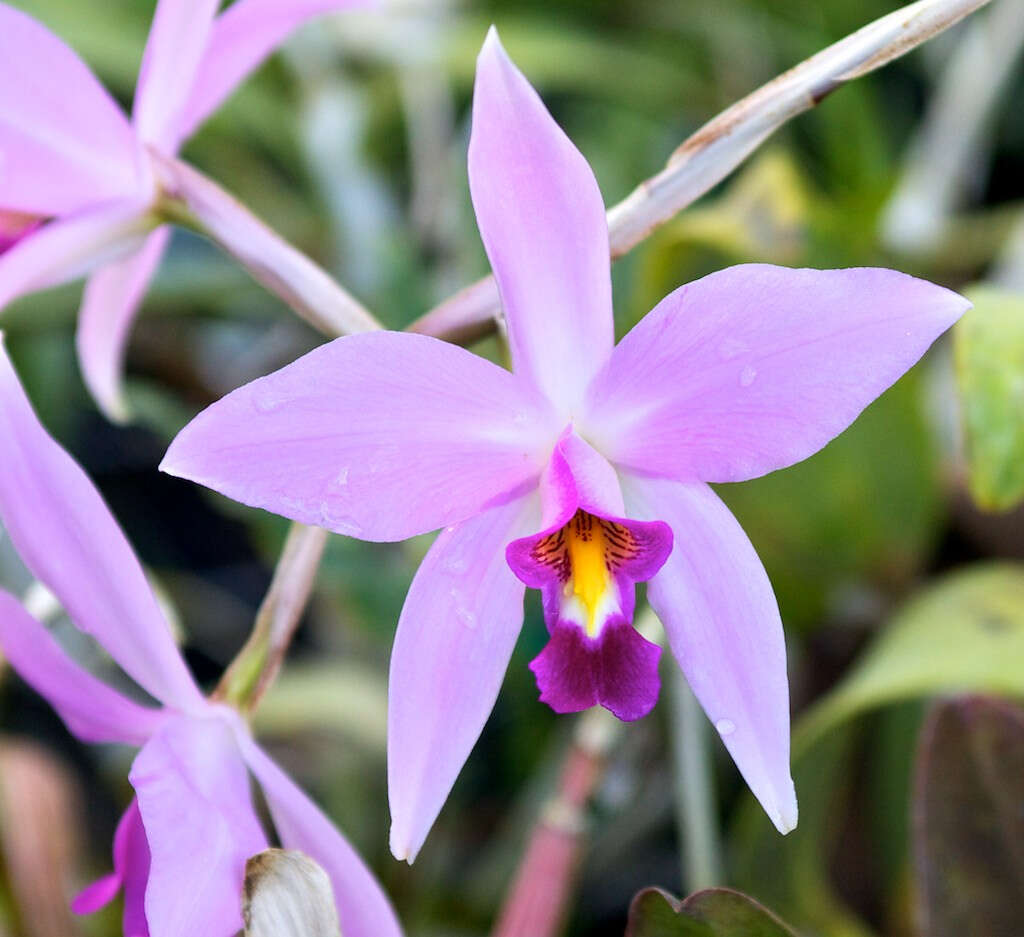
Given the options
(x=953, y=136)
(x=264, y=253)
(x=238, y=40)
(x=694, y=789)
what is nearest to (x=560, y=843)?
(x=694, y=789)

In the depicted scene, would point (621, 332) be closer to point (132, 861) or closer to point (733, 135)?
point (733, 135)

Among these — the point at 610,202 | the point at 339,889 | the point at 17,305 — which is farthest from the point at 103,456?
the point at 339,889

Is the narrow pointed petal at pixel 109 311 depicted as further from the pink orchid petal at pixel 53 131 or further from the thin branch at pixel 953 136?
the thin branch at pixel 953 136

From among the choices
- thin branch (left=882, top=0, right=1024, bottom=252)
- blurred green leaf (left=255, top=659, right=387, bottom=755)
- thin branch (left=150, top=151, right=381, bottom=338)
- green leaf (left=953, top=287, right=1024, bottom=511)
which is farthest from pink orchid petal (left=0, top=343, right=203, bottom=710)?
thin branch (left=882, top=0, right=1024, bottom=252)

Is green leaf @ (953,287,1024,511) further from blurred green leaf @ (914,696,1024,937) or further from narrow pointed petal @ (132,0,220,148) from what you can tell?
narrow pointed petal @ (132,0,220,148)

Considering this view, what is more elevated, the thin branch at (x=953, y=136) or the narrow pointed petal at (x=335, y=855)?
the thin branch at (x=953, y=136)

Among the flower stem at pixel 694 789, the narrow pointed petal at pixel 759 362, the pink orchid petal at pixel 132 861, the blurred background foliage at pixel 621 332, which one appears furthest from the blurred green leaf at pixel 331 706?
the narrow pointed petal at pixel 759 362
